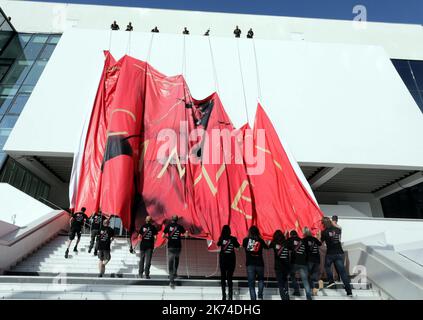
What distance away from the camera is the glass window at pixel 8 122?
1397 cm

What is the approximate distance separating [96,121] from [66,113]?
4435 mm

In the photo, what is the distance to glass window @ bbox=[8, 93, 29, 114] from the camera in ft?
47.7

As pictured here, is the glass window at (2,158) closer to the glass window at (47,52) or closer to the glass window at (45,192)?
the glass window at (45,192)

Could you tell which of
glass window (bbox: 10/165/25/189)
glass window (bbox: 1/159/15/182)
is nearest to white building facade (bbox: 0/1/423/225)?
glass window (bbox: 1/159/15/182)

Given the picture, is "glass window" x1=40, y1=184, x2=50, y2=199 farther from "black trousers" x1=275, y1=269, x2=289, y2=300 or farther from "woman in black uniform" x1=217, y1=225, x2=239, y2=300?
"black trousers" x1=275, y1=269, x2=289, y2=300

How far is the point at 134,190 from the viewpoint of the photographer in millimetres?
7980

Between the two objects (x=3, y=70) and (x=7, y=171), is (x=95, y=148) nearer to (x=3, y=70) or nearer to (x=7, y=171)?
(x=7, y=171)

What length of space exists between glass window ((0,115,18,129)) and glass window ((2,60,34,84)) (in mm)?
2862

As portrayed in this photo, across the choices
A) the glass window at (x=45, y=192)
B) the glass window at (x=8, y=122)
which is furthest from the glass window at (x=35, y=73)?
the glass window at (x=45, y=192)

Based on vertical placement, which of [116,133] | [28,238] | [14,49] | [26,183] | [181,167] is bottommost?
[28,238]

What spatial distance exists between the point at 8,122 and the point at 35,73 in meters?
3.84

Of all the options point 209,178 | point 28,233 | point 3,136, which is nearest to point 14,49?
point 3,136

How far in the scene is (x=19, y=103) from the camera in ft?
48.9
